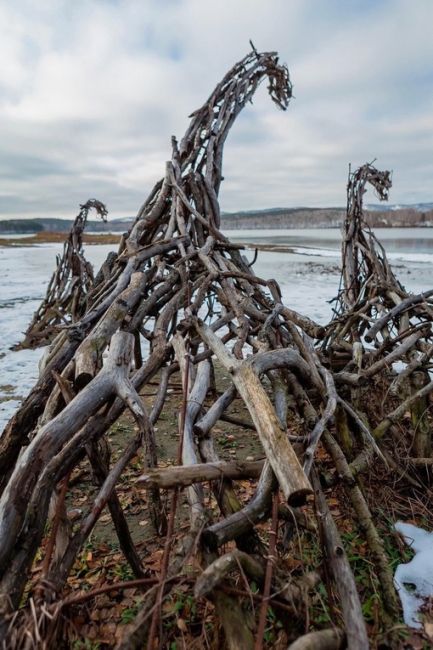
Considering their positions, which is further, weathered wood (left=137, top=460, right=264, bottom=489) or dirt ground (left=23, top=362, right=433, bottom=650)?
dirt ground (left=23, top=362, right=433, bottom=650)

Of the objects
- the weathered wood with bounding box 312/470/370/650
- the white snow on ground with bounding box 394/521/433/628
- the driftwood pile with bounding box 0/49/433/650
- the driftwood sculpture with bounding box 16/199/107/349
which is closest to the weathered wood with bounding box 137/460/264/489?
the driftwood pile with bounding box 0/49/433/650

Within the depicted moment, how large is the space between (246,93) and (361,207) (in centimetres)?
185

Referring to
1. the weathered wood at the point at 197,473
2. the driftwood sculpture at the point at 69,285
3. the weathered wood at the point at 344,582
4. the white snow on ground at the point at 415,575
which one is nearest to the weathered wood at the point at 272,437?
the weathered wood at the point at 197,473

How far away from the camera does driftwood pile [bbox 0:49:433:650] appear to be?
1078 mm

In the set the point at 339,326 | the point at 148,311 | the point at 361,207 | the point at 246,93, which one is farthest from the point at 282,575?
the point at 246,93

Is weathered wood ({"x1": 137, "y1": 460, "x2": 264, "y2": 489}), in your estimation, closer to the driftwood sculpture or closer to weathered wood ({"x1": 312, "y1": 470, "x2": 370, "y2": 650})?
weathered wood ({"x1": 312, "y1": 470, "x2": 370, "y2": 650})

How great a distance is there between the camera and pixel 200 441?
5.23ft

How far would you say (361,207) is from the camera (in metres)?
4.46

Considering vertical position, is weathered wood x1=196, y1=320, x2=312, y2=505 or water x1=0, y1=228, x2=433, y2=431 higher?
weathered wood x1=196, y1=320, x2=312, y2=505

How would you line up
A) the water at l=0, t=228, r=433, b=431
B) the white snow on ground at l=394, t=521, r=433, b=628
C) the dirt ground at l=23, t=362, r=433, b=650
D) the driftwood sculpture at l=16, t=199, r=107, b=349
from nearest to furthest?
1. the dirt ground at l=23, t=362, r=433, b=650
2. the white snow on ground at l=394, t=521, r=433, b=628
3. the water at l=0, t=228, r=433, b=431
4. the driftwood sculpture at l=16, t=199, r=107, b=349

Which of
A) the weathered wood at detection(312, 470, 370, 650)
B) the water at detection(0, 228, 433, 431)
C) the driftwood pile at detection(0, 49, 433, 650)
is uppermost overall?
the driftwood pile at detection(0, 49, 433, 650)

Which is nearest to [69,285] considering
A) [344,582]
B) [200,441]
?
[200,441]

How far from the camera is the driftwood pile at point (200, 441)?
1078 mm

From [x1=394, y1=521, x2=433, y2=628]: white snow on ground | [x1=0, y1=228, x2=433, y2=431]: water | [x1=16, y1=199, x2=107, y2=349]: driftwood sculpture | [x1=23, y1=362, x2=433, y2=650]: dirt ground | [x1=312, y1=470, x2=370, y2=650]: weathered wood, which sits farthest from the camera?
[x1=16, y1=199, x2=107, y2=349]: driftwood sculpture
